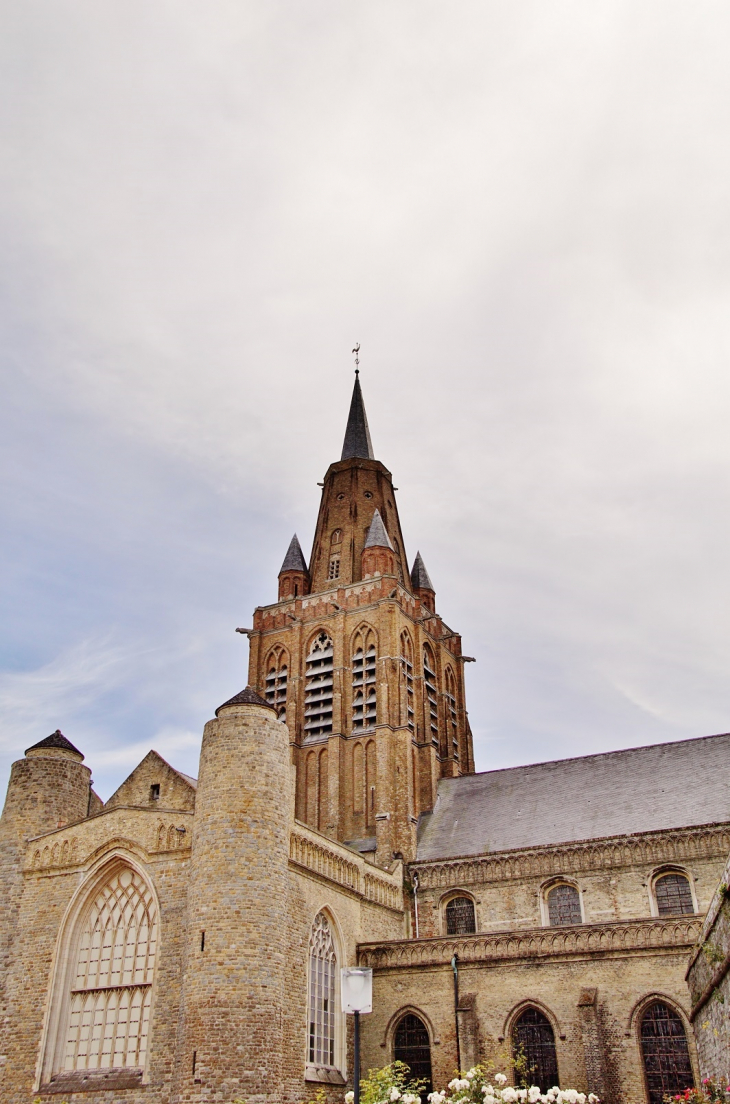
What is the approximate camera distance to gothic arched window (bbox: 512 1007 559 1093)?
25594 mm

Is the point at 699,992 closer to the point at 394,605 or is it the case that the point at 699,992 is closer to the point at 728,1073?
the point at 728,1073

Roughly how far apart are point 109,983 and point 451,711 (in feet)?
76.2

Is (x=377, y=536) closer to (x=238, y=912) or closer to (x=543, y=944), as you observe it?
(x=543, y=944)

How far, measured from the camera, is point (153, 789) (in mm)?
28359

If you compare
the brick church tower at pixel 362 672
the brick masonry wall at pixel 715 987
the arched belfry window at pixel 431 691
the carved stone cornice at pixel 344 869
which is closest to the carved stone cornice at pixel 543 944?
the carved stone cornice at pixel 344 869

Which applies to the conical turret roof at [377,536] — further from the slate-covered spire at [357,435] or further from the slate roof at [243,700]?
the slate roof at [243,700]

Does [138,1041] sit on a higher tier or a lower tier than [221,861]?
lower

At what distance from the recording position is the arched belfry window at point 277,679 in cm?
4328

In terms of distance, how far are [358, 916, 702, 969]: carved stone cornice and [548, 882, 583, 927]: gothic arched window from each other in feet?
13.3

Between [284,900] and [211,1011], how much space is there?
11.3 ft

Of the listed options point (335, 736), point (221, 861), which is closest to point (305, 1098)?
point (221, 861)

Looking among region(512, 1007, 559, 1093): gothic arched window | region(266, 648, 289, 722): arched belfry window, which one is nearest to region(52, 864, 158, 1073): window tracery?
region(512, 1007, 559, 1093): gothic arched window

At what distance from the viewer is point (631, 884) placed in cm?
3070

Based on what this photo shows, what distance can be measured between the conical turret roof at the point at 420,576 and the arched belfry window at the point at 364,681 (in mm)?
8128
